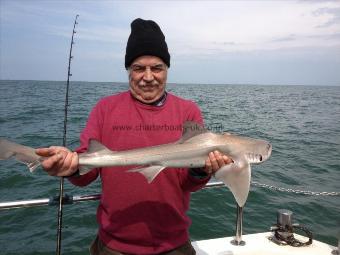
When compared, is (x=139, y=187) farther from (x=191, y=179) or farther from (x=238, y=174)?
(x=238, y=174)

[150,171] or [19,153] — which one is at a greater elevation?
[19,153]

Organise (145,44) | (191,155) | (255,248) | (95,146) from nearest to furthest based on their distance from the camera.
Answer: (95,146), (191,155), (145,44), (255,248)

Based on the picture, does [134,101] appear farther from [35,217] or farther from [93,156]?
[35,217]

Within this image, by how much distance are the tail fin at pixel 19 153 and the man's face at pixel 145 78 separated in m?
1.27

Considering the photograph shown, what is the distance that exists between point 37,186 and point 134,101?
33.0ft

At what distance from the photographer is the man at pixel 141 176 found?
3580 mm

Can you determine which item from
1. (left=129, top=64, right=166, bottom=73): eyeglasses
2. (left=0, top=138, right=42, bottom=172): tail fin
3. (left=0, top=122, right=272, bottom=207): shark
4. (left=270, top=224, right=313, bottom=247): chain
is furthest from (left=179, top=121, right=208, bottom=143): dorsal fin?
(left=270, top=224, right=313, bottom=247): chain

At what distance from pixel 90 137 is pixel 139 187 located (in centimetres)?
72

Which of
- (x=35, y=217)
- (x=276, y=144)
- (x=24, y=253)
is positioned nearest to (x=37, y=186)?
(x=35, y=217)

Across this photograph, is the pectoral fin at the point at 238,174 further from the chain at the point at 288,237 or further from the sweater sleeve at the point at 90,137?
the chain at the point at 288,237

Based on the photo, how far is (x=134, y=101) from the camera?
12.9 feet

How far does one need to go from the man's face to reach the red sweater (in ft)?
0.45

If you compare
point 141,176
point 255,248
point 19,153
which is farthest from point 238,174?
point 255,248

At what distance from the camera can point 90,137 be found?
143 inches
